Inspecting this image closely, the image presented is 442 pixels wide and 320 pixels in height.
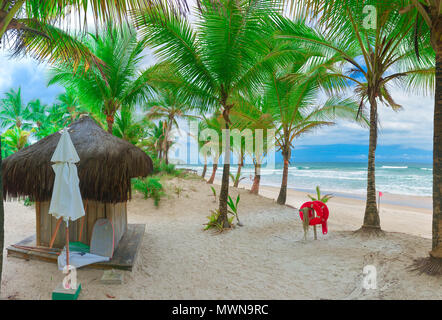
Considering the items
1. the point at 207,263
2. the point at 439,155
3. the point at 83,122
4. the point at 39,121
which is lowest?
the point at 207,263

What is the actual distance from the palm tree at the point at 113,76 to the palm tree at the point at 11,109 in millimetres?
28906

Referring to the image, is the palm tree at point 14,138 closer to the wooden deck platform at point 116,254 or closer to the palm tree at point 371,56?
the wooden deck platform at point 116,254

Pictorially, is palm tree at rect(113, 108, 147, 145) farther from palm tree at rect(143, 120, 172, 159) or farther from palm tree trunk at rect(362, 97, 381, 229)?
palm tree trunk at rect(362, 97, 381, 229)

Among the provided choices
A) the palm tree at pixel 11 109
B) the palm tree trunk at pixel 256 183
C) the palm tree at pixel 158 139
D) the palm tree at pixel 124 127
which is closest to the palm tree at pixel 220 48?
the palm tree trunk at pixel 256 183

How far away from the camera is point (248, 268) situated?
4805 mm

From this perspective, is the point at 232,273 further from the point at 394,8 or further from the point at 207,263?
the point at 394,8

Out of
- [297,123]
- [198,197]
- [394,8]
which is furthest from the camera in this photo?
[198,197]

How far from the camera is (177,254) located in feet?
17.9

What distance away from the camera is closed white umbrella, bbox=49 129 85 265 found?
141 inches

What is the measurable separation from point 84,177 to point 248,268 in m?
3.64

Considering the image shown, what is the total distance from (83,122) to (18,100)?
34.7 meters

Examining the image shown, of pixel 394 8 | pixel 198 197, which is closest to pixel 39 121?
pixel 198 197

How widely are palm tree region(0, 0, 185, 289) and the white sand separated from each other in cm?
159
